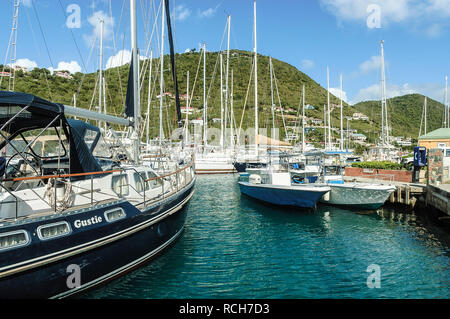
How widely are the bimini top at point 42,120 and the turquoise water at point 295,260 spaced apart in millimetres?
3288

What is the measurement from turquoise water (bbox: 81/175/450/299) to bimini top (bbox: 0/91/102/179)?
3288mm

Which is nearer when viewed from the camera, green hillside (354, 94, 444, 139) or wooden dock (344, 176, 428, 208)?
wooden dock (344, 176, 428, 208)

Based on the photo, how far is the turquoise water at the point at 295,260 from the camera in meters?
7.55

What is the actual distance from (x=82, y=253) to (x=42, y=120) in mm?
4114

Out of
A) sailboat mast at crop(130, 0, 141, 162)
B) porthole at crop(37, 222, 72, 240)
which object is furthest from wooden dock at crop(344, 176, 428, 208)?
porthole at crop(37, 222, 72, 240)

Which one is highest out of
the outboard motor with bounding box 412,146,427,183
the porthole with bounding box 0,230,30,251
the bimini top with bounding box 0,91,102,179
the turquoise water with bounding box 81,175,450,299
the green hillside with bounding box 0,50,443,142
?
the green hillside with bounding box 0,50,443,142

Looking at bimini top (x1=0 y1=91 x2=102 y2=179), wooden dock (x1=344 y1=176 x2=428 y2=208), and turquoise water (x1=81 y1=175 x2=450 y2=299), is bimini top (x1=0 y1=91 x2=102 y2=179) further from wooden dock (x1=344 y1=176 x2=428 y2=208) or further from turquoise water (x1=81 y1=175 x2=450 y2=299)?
wooden dock (x1=344 y1=176 x2=428 y2=208)

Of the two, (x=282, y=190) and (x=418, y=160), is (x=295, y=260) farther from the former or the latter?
(x=418, y=160)

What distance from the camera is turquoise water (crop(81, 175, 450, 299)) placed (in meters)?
7.55

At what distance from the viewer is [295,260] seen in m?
9.59

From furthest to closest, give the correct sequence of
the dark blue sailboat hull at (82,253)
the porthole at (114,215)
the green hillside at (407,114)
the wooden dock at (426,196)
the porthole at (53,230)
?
the green hillside at (407,114)
the wooden dock at (426,196)
the porthole at (114,215)
the porthole at (53,230)
the dark blue sailboat hull at (82,253)

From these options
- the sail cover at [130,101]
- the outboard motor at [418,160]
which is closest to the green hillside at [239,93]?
the sail cover at [130,101]

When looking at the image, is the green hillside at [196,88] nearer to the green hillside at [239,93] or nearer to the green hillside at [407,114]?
the green hillside at [239,93]

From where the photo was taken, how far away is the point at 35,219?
591 centimetres
